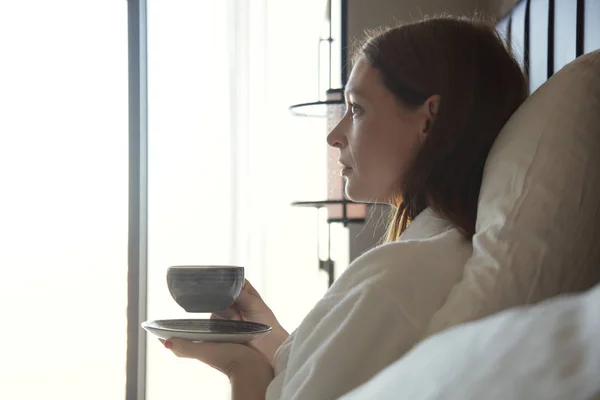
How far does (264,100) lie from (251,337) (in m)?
2.06

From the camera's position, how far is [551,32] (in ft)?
4.39

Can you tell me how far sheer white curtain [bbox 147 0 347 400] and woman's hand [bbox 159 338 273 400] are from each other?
183cm

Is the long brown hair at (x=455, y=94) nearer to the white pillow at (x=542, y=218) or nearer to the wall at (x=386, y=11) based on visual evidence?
the white pillow at (x=542, y=218)

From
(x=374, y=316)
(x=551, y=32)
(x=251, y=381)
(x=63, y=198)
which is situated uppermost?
(x=551, y=32)

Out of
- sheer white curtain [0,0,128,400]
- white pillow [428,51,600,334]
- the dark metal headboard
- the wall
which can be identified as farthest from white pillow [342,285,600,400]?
sheer white curtain [0,0,128,400]

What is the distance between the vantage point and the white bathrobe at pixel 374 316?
2.63 feet

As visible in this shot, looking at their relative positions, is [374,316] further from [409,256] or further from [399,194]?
[399,194]

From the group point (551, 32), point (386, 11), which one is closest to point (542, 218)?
point (551, 32)

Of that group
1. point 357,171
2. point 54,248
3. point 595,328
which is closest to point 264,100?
point 54,248

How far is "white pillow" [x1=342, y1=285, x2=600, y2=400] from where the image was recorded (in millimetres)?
240

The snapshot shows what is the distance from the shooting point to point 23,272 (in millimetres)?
2488

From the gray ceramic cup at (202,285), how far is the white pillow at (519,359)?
0.69 m

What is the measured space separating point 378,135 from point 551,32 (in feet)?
1.61

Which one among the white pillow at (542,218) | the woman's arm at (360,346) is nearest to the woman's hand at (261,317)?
the woman's arm at (360,346)
